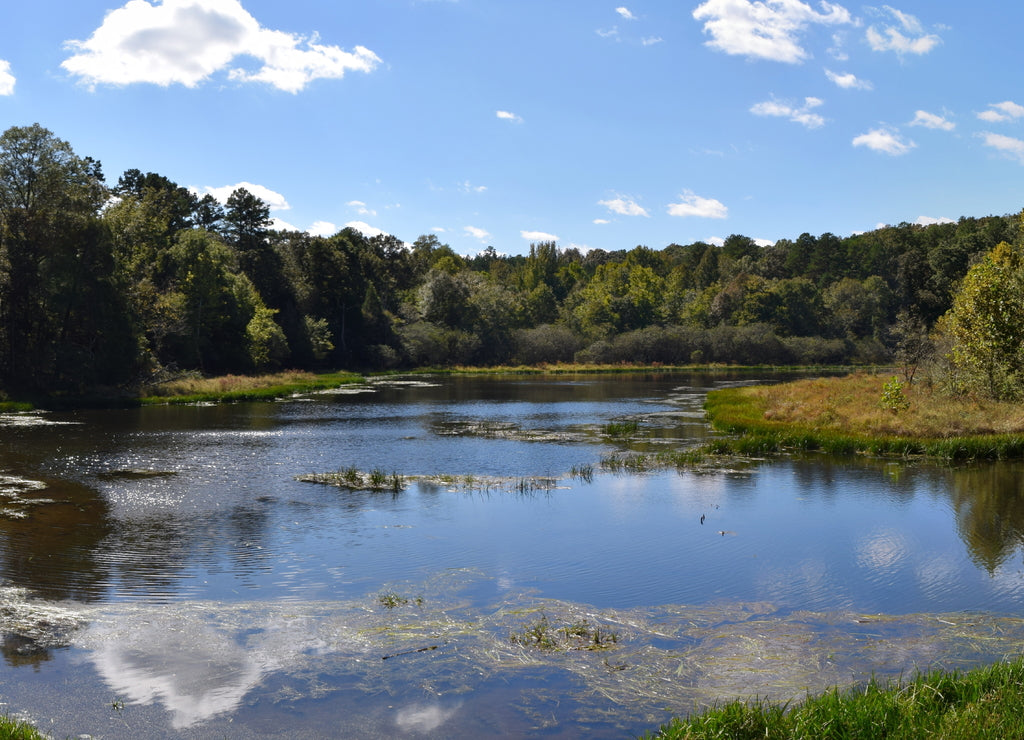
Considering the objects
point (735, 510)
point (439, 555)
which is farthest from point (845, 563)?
point (439, 555)

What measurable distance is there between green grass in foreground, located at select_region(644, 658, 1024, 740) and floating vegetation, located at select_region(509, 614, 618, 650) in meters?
2.79

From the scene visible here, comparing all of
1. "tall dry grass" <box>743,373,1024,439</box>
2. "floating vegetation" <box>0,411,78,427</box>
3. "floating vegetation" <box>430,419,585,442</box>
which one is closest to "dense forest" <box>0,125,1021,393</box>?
"floating vegetation" <box>0,411,78,427</box>

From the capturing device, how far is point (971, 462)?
28.6 meters

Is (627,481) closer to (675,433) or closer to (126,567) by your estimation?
(675,433)

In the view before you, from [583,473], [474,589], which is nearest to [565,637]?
[474,589]

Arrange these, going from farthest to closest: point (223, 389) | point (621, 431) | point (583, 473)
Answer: point (223, 389) → point (621, 431) → point (583, 473)

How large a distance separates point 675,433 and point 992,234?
62.2 metres

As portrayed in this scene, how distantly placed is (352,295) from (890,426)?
74696mm

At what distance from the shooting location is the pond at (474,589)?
9891 mm

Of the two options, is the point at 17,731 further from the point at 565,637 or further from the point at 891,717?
the point at 891,717

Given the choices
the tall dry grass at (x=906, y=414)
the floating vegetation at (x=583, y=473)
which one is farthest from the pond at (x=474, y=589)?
the tall dry grass at (x=906, y=414)

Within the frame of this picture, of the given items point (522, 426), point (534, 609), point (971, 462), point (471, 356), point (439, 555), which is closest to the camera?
point (534, 609)

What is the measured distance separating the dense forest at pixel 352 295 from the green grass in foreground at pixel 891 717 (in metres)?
53.7

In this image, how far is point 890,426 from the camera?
32.5 metres
